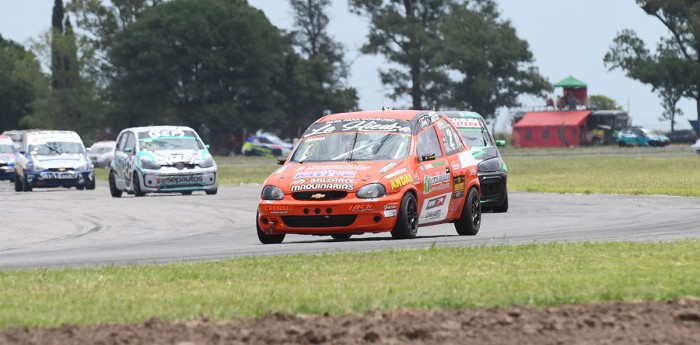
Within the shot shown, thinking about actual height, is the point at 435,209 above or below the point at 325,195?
below

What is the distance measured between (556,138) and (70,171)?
82151 mm

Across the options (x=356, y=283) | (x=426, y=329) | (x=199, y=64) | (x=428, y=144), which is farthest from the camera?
(x=199, y=64)

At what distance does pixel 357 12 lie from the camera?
11906cm

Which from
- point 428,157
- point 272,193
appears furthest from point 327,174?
point 428,157

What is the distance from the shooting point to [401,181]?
17266mm

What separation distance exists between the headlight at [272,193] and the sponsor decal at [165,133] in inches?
706

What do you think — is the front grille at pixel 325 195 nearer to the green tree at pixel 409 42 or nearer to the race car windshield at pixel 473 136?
the race car windshield at pixel 473 136

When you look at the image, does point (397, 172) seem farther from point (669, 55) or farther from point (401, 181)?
point (669, 55)

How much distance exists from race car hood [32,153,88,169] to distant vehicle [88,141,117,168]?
3443 centimetres

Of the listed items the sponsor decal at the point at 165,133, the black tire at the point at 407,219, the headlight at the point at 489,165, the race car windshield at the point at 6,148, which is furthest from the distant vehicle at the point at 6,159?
the black tire at the point at 407,219

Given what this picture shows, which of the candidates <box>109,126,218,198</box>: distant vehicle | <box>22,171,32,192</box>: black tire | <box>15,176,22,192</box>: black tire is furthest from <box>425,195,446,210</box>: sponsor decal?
<box>15,176,22,192</box>: black tire

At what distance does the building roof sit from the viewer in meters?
118

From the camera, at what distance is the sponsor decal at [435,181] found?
58.6ft

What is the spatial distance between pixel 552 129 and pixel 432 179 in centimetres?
10231
